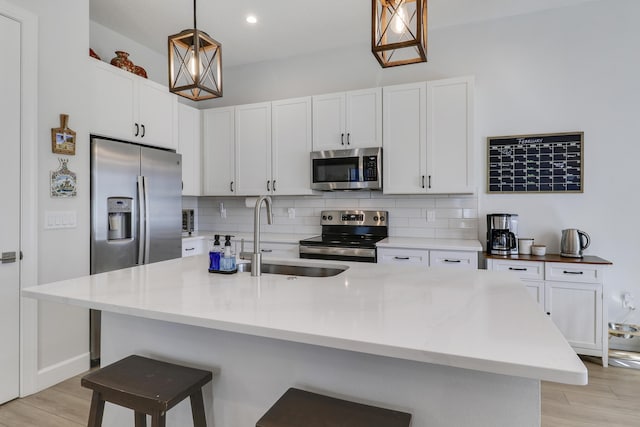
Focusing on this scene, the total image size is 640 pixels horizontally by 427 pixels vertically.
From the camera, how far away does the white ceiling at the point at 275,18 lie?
3.09 metres

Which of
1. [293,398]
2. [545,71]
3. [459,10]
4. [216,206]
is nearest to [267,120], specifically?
[216,206]

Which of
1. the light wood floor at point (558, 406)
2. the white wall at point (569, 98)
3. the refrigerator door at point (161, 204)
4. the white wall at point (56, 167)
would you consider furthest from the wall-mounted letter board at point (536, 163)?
Result: the white wall at point (56, 167)

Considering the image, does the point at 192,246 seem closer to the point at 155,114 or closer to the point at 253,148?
the point at 253,148

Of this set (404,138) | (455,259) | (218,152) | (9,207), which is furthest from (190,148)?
(455,259)

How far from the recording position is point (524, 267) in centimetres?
294

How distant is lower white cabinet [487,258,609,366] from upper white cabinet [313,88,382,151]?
1.79 m

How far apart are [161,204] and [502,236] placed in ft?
10.0

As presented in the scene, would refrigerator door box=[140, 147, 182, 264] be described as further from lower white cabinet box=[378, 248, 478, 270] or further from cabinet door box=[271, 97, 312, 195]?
lower white cabinet box=[378, 248, 478, 270]

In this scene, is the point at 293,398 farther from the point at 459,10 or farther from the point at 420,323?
the point at 459,10

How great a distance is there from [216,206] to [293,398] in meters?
3.75

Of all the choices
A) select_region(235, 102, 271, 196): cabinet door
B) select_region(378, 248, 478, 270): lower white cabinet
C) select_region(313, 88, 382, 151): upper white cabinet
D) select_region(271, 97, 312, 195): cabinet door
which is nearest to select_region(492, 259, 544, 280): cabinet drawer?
select_region(378, 248, 478, 270): lower white cabinet

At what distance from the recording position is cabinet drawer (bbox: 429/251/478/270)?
9.82ft

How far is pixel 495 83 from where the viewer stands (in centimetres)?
339

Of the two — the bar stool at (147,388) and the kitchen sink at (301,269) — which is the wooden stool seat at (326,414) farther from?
the kitchen sink at (301,269)
